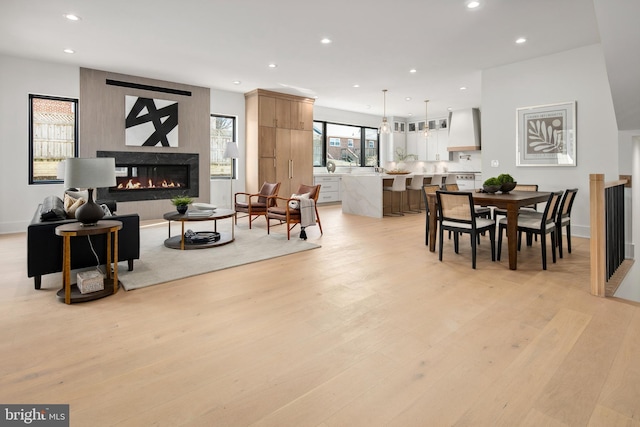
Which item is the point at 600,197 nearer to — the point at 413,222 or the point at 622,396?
the point at 622,396

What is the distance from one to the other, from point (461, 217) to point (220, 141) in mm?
5904

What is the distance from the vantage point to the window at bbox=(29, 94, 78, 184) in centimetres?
585

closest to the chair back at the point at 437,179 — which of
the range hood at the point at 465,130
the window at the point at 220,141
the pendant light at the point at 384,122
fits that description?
the pendant light at the point at 384,122

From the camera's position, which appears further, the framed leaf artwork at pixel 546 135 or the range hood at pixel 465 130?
the range hood at pixel 465 130

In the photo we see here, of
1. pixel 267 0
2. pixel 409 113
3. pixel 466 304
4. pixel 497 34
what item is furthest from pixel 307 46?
pixel 409 113

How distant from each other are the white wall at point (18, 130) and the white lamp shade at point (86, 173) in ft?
13.3

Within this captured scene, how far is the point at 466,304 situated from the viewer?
268cm

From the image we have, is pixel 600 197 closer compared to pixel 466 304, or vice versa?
pixel 466 304

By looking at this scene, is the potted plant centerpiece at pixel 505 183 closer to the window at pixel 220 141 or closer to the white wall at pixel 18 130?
the window at pixel 220 141

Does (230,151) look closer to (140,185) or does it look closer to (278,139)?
(278,139)

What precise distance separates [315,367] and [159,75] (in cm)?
652

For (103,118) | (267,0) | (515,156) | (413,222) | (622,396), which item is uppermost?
(267,0)

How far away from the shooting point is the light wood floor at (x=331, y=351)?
151 centimetres

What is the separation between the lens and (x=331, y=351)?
6.56ft
